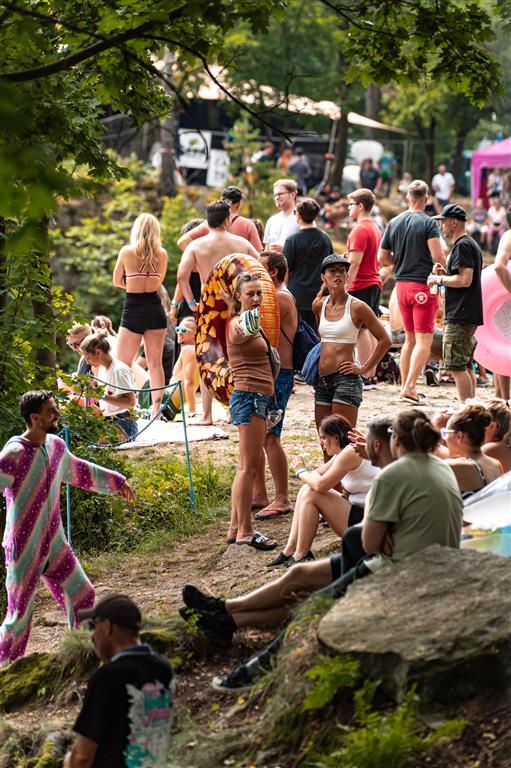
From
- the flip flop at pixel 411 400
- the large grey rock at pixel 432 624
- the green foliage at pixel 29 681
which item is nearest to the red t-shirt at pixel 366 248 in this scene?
the flip flop at pixel 411 400

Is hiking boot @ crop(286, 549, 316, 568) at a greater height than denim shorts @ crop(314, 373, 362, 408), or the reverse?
denim shorts @ crop(314, 373, 362, 408)

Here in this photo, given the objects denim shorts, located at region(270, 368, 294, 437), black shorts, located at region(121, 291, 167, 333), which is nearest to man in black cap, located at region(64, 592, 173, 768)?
denim shorts, located at region(270, 368, 294, 437)

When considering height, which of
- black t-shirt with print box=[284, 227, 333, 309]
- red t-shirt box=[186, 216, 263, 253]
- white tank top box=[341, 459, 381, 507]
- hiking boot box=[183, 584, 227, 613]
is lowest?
hiking boot box=[183, 584, 227, 613]

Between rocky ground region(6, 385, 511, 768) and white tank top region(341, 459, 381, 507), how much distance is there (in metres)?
0.49

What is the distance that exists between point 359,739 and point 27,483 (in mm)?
2743

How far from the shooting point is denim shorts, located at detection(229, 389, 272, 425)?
7.98 meters

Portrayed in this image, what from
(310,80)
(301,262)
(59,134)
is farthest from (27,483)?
(310,80)

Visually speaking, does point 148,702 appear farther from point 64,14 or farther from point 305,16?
point 305,16

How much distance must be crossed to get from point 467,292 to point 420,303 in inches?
47.4

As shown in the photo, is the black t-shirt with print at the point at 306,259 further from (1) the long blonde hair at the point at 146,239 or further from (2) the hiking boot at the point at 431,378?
(2) the hiking boot at the point at 431,378

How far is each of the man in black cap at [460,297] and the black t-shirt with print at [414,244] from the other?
85cm

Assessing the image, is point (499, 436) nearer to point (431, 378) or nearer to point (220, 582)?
point (220, 582)

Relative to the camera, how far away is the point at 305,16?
3200cm

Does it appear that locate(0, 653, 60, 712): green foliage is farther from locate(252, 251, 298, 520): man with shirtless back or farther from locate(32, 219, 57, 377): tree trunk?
locate(32, 219, 57, 377): tree trunk
